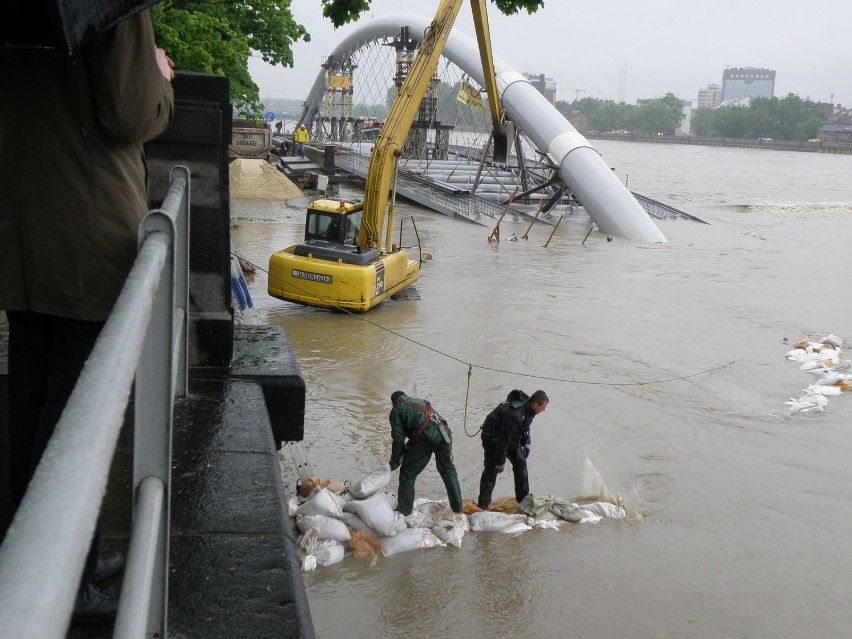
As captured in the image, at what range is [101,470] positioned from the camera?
86 centimetres

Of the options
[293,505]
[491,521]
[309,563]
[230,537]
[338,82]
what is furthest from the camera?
[338,82]

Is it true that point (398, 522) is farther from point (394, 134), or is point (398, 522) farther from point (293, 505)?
point (394, 134)

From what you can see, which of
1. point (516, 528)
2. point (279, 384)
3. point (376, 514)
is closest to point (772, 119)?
point (516, 528)

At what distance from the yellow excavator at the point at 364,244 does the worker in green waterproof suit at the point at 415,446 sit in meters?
8.76

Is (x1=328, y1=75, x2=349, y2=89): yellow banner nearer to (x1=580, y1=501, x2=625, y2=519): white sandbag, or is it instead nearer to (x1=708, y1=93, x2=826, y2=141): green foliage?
(x1=580, y1=501, x2=625, y2=519): white sandbag

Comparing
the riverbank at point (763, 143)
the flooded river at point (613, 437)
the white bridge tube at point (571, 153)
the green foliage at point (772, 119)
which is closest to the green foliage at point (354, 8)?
the flooded river at point (613, 437)

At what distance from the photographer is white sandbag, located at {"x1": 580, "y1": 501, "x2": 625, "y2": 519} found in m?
8.73

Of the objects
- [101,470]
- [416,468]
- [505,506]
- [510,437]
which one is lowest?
[505,506]

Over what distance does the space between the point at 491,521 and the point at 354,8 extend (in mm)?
5939

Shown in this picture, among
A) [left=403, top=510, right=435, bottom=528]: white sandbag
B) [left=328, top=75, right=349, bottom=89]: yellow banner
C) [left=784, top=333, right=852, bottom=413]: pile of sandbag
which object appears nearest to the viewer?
[left=403, top=510, right=435, bottom=528]: white sandbag

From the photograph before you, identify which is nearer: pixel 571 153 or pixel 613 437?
pixel 613 437

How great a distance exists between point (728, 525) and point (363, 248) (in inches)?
397

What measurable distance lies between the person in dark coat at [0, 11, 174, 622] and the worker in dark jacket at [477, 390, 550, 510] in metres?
6.44

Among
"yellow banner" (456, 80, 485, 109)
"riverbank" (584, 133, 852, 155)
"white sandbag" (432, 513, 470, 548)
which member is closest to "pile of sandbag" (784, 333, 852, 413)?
"white sandbag" (432, 513, 470, 548)
